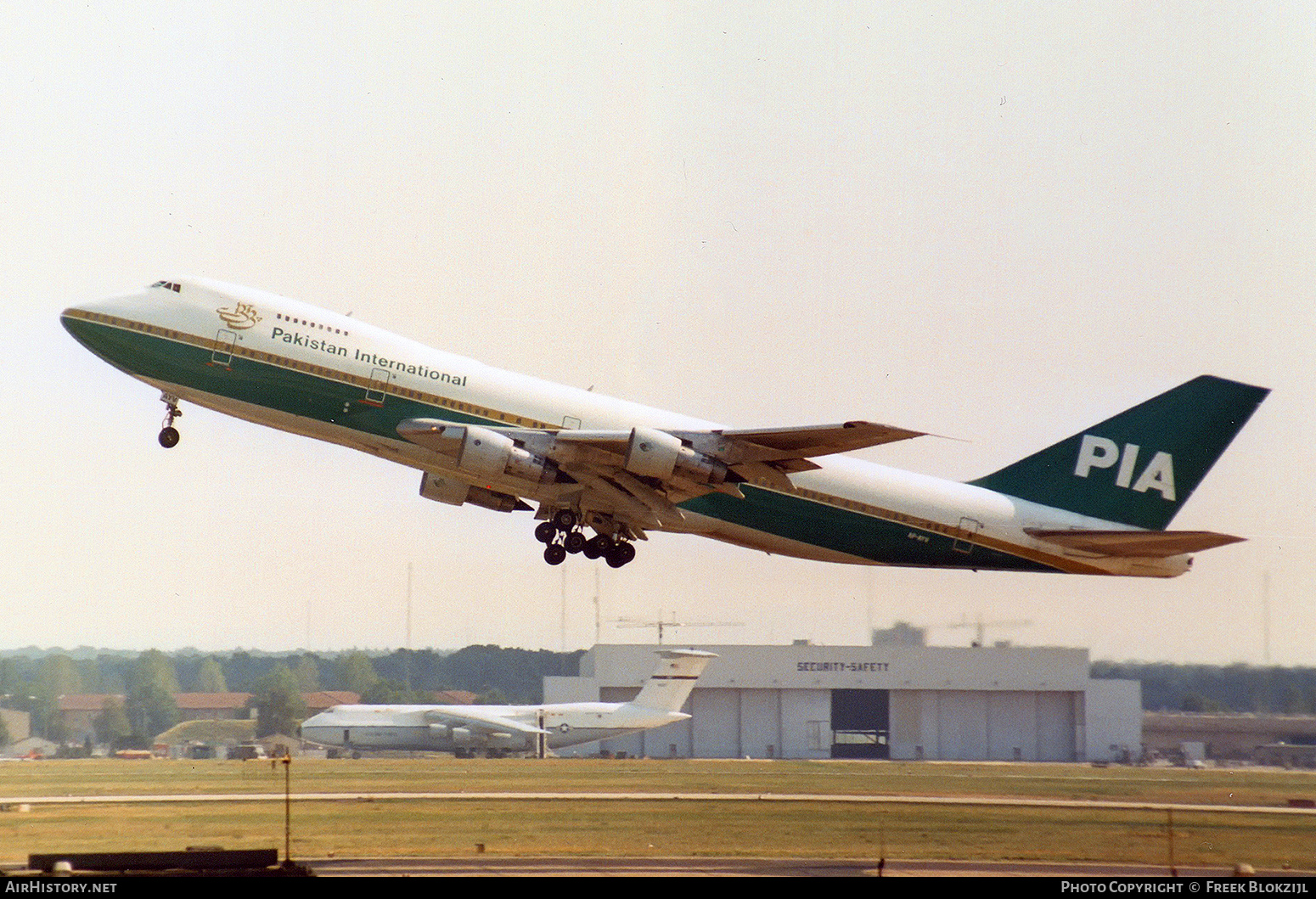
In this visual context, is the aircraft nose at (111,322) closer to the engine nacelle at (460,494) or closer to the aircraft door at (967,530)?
the engine nacelle at (460,494)

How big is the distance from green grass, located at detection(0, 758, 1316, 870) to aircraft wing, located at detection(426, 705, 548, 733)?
32.5ft

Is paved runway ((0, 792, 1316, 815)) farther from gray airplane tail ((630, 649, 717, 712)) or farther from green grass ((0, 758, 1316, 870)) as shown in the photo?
gray airplane tail ((630, 649, 717, 712))

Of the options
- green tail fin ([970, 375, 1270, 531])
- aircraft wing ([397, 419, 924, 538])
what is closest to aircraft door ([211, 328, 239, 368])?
aircraft wing ([397, 419, 924, 538])

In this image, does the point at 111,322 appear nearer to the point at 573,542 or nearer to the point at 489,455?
the point at 489,455

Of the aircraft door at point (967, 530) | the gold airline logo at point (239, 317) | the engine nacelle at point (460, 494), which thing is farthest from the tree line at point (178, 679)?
the aircraft door at point (967, 530)

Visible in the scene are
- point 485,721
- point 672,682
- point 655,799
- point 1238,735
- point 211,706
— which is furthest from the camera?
point 672,682

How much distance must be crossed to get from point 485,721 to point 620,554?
15.8 m

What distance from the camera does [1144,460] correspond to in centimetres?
3538

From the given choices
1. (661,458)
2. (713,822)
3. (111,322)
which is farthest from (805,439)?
(111,322)

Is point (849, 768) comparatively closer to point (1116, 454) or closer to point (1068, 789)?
point (1068, 789)

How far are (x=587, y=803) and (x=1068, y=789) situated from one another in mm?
12151

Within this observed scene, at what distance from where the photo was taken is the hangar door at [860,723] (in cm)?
4822

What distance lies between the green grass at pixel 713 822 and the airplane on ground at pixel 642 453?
6.01 metres

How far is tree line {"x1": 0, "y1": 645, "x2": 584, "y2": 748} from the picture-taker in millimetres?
43719
